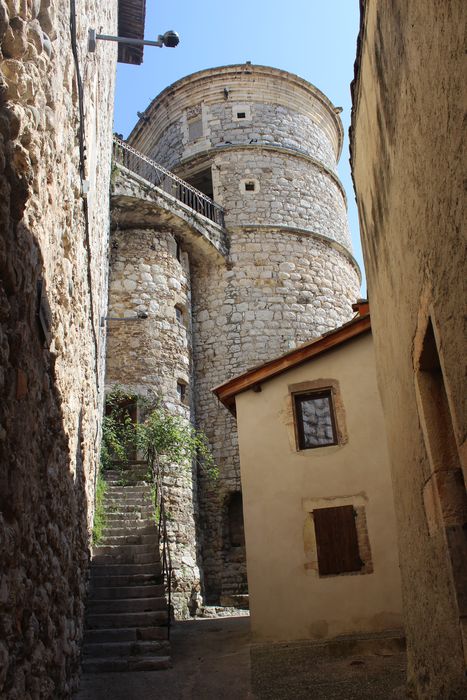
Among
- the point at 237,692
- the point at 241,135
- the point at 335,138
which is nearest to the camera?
the point at 237,692

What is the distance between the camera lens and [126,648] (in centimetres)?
601

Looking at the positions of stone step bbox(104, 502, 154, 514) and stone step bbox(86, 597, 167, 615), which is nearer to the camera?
stone step bbox(86, 597, 167, 615)

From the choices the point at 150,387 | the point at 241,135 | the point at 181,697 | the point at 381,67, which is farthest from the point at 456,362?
the point at 241,135

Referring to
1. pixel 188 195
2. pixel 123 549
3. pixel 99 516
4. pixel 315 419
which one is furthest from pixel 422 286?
pixel 188 195

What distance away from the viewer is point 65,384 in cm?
385

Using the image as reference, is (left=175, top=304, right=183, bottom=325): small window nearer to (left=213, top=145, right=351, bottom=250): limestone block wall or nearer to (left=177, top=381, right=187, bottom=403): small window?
(left=177, top=381, right=187, bottom=403): small window

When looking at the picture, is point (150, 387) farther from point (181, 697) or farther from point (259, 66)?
point (259, 66)

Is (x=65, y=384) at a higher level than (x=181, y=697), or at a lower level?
higher

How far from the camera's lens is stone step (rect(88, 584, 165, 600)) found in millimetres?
6848

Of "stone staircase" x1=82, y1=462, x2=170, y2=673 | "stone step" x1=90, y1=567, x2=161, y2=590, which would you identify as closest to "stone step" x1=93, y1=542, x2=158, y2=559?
"stone staircase" x1=82, y1=462, x2=170, y2=673

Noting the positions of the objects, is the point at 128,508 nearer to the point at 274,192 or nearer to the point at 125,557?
the point at 125,557

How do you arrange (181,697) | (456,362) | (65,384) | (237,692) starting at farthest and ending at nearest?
(237,692)
(181,697)
(65,384)
(456,362)

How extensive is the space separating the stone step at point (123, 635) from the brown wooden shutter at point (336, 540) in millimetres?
2139

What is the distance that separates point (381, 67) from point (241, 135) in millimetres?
14554
